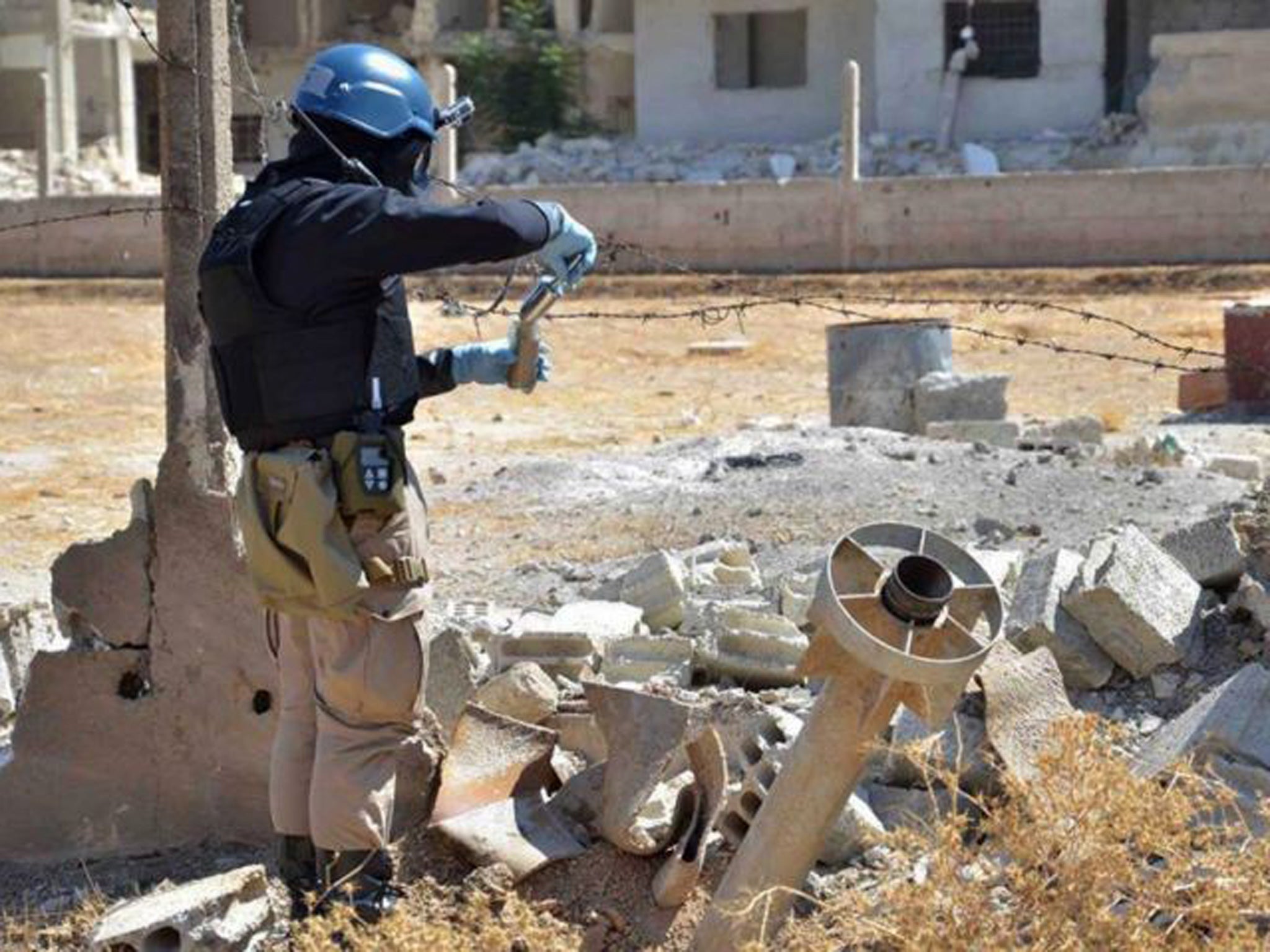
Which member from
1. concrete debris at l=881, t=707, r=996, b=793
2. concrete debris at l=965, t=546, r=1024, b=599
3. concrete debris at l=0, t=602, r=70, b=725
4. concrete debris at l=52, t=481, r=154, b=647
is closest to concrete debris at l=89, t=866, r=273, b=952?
concrete debris at l=52, t=481, r=154, b=647

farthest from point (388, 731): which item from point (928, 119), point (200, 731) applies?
point (928, 119)

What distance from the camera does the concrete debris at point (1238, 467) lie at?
1150 cm

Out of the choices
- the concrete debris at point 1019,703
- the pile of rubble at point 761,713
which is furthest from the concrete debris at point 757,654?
the concrete debris at point 1019,703

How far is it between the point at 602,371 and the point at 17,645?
1248cm

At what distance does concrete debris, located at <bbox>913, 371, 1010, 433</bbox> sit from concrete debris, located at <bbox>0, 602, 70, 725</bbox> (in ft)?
22.9

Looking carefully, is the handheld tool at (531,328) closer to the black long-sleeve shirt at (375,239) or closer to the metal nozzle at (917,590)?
the black long-sleeve shirt at (375,239)

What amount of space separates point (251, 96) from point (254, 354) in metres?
1.97

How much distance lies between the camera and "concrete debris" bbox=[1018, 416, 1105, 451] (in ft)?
41.9

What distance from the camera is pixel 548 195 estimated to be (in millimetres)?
26359

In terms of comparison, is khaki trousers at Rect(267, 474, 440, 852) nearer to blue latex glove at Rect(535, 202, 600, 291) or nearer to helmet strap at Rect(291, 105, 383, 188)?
blue latex glove at Rect(535, 202, 600, 291)

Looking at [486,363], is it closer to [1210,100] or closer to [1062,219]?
[1062,219]

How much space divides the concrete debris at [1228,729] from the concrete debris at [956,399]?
8.38 meters

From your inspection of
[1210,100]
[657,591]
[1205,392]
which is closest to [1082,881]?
[657,591]

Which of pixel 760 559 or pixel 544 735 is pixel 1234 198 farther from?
pixel 544 735
